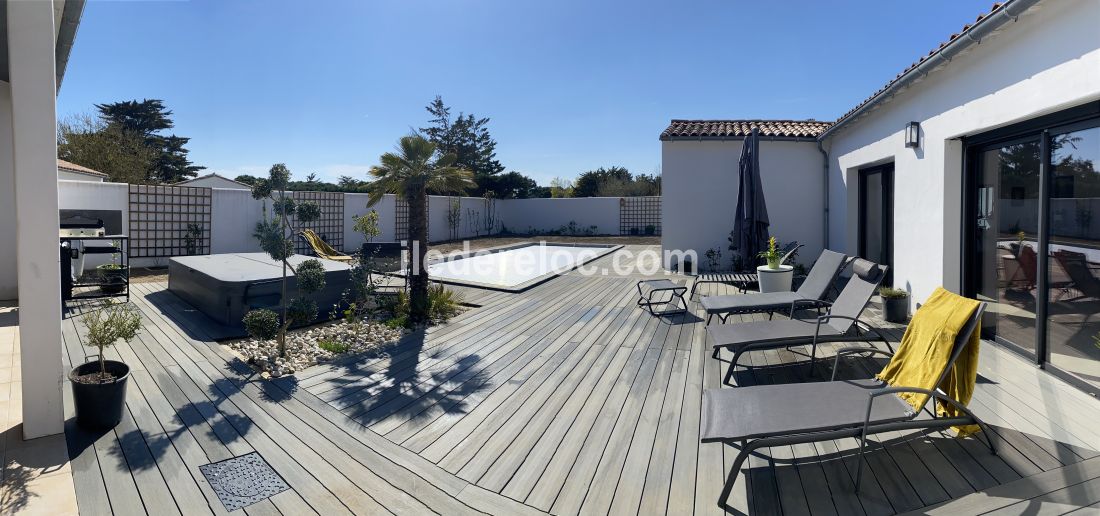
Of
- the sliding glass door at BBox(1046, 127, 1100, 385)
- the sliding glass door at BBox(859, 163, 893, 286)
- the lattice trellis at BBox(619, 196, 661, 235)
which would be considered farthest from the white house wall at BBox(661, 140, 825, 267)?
the lattice trellis at BBox(619, 196, 661, 235)

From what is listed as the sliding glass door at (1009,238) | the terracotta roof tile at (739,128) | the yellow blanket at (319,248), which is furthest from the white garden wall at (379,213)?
the sliding glass door at (1009,238)

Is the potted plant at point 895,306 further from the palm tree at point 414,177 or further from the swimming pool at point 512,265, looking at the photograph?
the palm tree at point 414,177

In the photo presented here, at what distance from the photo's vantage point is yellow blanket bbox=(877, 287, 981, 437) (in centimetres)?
251

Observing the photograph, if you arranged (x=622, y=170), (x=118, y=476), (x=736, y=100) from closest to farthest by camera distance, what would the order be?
(x=118, y=476), (x=736, y=100), (x=622, y=170)

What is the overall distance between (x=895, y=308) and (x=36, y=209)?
7086mm

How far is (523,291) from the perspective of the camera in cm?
761

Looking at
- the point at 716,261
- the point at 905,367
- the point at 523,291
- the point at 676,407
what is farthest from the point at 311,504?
the point at 716,261

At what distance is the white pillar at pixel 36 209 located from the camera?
2.59 metres

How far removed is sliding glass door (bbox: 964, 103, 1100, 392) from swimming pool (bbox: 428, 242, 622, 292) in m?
5.56

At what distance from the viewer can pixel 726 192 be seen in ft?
31.8

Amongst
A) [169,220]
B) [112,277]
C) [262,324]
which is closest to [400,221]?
[169,220]

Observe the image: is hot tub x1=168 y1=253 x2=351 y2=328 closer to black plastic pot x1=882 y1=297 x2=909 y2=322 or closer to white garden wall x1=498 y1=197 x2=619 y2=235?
black plastic pot x1=882 y1=297 x2=909 y2=322

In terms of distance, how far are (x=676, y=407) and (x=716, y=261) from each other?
278 inches

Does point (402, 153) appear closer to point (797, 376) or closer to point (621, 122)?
point (797, 376)
